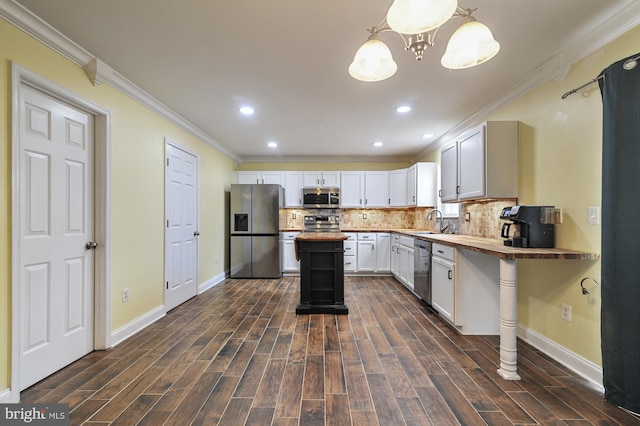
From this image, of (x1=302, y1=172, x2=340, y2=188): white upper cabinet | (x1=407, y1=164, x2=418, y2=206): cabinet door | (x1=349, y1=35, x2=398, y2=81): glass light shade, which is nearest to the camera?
(x1=349, y1=35, x2=398, y2=81): glass light shade

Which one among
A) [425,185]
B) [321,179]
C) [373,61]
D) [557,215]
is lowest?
[557,215]

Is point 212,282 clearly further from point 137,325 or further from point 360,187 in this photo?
point 360,187

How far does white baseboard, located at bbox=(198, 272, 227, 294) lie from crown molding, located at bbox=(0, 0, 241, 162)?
8.06 feet

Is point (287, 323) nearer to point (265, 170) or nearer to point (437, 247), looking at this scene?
point (437, 247)

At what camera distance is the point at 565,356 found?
2230 mm

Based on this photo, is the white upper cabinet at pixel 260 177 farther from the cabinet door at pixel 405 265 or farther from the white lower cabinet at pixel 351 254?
the cabinet door at pixel 405 265

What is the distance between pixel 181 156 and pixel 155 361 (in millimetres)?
2547

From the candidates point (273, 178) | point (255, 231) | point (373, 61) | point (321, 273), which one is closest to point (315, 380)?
point (321, 273)

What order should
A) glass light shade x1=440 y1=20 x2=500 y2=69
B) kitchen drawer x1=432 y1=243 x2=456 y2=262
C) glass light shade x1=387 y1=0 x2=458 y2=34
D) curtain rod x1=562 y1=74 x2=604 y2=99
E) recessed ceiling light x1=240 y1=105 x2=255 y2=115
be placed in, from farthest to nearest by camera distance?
1. recessed ceiling light x1=240 y1=105 x2=255 y2=115
2. kitchen drawer x1=432 y1=243 x2=456 y2=262
3. curtain rod x1=562 y1=74 x2=604 y2=99
4. glass light shade x1=440 y1=20 x2=500 y2=69
5. glass light shade x1=387 y1=0 x2=458 y2=34

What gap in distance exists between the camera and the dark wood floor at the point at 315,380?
1.67 metres

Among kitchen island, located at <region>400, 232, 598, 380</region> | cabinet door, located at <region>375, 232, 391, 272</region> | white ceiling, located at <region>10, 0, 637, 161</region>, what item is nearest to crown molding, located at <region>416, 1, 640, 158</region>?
white ceiling, located at <region>10, 0, 637, 161</region>

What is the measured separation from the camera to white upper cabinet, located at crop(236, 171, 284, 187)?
580 centimetres

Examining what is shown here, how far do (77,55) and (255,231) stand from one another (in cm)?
360

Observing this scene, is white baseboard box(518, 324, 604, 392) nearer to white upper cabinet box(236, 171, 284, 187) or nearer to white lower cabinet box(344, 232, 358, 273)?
white lower cabinet box(344, 232, 358, 273)
